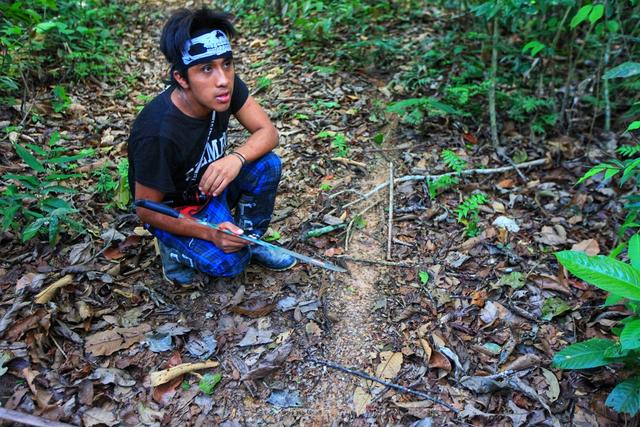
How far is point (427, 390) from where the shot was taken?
2.81 meters

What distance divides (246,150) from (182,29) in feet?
2.76

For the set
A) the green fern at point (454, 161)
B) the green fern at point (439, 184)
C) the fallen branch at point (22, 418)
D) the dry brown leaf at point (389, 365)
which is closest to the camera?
the fallen branch at point (22, 418)

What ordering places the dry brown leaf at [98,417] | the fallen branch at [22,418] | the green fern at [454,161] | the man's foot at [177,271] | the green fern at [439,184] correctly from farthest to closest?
the green fern at [454,161] < the green fern at [439,184] < the man's foot at [177,271] < the dry brown leaf at [98,417] < the fallen branch at [22,418]

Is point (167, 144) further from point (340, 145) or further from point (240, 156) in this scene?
point (340, 145)

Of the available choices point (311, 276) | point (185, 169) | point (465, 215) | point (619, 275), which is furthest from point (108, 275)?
point (619, 275)

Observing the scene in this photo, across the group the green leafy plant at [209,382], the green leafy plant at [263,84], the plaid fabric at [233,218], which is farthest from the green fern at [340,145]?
the green leafy plant at [209,382]

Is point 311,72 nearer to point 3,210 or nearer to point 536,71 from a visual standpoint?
point 536,71

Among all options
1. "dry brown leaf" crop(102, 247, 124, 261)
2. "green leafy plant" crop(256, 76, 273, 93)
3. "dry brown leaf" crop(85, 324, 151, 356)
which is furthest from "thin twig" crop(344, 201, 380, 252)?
"green leafy plant" crop(256, 76, 273, 93)

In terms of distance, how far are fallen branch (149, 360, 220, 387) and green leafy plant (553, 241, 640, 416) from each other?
198 centimetres

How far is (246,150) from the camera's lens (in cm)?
318

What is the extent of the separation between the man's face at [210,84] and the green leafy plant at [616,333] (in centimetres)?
→ 198

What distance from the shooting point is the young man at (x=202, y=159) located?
270 centimetres

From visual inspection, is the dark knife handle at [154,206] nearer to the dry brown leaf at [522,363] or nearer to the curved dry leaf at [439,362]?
the curved dry leaf at [439,362]

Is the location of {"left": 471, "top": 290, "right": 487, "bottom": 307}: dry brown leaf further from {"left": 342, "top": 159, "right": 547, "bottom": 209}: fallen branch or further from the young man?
the young man
